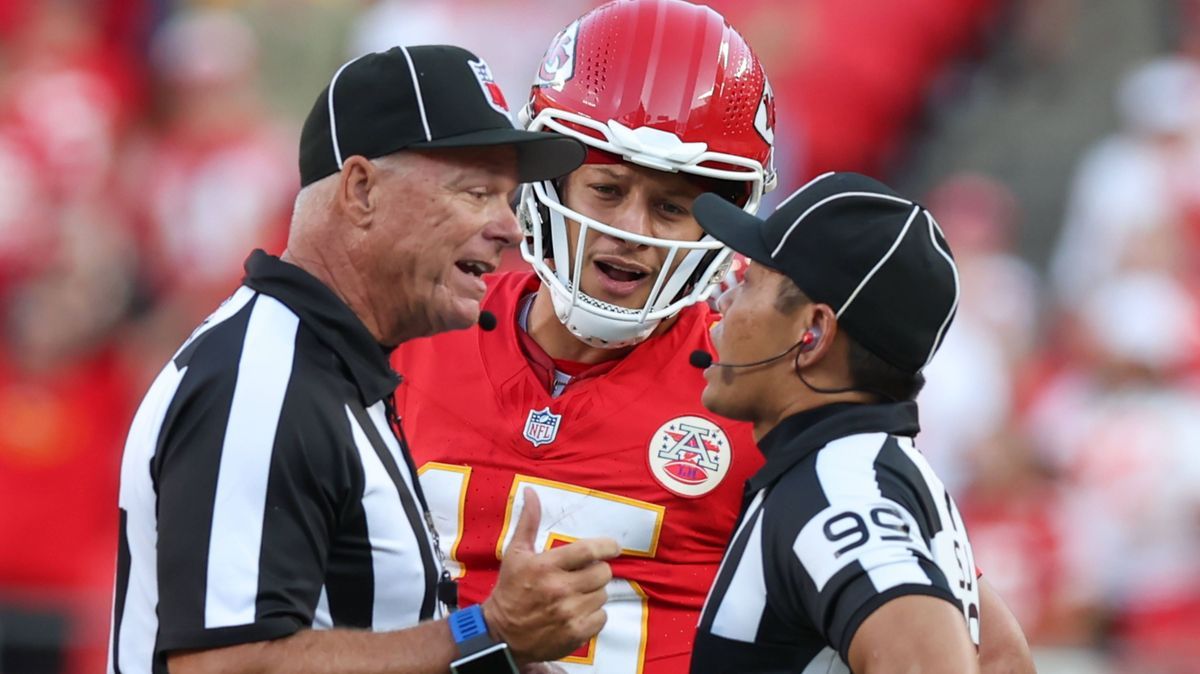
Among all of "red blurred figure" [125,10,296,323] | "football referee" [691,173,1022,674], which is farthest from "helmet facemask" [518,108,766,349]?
"red blurred figure" [125,10,296,323]

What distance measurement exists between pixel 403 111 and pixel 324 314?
1.23 ft

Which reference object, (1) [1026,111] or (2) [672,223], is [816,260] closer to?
(2) [672,223]

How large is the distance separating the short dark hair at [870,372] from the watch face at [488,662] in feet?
2.55

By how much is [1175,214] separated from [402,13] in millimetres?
4013

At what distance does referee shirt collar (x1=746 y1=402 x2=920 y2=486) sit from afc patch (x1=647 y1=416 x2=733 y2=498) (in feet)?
1.34

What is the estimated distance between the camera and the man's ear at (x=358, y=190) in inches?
119

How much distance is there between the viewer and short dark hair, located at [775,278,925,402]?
308cm

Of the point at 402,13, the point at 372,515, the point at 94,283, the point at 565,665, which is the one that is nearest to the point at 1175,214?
the point at 402,13

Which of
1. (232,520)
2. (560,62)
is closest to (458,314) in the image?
(232,520)

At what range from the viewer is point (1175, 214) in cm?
812

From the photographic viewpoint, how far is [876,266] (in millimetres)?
3035

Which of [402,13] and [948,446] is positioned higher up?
[402,13]

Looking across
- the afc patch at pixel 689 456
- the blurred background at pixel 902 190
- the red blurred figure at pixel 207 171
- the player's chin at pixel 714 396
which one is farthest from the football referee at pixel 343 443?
the red blurred figure at pixel 207 171

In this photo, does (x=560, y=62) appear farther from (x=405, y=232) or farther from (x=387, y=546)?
(x=387, y=546)
